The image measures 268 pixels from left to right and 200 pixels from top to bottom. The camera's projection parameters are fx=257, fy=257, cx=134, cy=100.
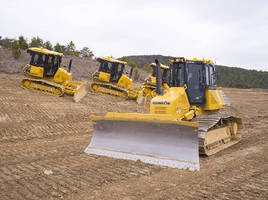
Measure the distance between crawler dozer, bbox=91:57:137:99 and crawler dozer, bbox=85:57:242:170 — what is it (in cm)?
1016

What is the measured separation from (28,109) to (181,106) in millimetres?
6734

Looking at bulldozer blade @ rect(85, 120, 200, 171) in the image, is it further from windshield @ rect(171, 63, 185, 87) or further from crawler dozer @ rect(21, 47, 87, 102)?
crawler dozer @ rect(21, 47, 87, 102)

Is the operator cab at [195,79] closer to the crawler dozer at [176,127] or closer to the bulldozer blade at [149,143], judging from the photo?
the crawler dozer at [176,127]

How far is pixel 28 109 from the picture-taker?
34.3 ft

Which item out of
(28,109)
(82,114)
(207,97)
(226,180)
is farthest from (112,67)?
(226,180)

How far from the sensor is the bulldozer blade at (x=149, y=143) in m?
5.13

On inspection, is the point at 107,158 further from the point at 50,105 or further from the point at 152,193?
the point at 50,105

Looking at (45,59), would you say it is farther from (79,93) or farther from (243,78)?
(243,78)

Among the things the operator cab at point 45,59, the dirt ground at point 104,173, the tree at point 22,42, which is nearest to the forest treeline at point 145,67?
the tree at point 22,42

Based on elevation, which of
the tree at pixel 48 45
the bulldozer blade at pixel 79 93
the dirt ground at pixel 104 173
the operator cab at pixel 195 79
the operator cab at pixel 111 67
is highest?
the tree at pixel 48 45

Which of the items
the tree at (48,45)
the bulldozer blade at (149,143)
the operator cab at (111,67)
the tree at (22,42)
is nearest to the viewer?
the bulldozer blade at (149,143)

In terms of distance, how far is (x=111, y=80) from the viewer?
17.6m

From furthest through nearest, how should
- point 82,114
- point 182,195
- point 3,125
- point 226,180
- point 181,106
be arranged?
1. point 82,114
2. point 3,125
3. point 181,106
4. point 226,180
5. point 182,195

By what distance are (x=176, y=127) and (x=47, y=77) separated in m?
11.4
